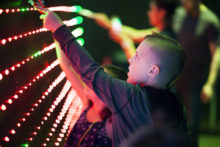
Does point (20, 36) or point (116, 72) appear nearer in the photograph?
point (20, 36)

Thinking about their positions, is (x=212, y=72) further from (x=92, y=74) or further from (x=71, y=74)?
(x=92, y=74)

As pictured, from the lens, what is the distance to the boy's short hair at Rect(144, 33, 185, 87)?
127 cm

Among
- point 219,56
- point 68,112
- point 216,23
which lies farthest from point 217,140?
point 68,112

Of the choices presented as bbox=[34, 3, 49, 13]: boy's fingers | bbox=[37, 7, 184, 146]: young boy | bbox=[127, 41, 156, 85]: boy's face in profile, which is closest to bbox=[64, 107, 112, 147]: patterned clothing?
bbox=[37, 7, 184, 146]: young boy

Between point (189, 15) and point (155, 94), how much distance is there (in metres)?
2.28

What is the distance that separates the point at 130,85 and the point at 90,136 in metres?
0.27

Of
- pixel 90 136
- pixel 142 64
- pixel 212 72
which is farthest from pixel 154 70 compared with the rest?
pixel 212 72

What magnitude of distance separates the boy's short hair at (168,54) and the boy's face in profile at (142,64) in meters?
0.02

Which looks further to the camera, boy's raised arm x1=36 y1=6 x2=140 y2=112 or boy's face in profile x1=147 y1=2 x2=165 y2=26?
boy's face in profile x1=147 y1=2 x2=165 y2=26

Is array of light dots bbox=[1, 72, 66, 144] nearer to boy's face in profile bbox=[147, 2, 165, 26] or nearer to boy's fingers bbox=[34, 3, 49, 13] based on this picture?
boy's fingers bbox=[34, 3, 49, 13]

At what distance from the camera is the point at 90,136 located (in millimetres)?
1295

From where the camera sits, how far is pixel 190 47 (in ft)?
11.1

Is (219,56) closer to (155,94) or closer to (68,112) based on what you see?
(68,112)

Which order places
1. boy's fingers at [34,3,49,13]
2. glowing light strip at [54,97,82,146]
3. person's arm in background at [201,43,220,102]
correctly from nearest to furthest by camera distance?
1. boy's fingers at [34,3,49,13]
2. glowing light strip at [54,97,82,146]
3. person's arm in background at [201,43,220,102]
